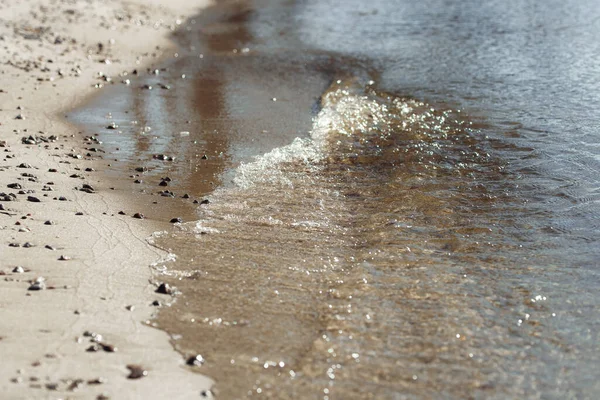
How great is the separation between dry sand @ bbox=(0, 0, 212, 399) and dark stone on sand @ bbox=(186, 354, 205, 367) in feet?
0.18

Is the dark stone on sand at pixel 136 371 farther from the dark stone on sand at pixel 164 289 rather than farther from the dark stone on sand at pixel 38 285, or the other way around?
the dark stone on sand at pixel 38 285

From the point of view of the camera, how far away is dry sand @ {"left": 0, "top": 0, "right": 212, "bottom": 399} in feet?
14.9

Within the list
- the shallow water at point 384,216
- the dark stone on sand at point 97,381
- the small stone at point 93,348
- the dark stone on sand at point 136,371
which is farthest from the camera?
the shallow water at point 384,216

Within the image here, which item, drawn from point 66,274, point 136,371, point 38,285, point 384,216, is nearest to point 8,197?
point 66,274

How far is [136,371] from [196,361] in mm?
421

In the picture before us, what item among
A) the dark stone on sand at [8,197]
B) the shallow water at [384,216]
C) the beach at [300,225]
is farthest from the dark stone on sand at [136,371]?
the dark stone on sand at [8,197]

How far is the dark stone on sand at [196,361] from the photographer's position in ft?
15.8

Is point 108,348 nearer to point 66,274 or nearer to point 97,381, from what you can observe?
point 97,381

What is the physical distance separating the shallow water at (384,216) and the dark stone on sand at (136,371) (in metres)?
0.41

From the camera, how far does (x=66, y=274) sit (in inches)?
229

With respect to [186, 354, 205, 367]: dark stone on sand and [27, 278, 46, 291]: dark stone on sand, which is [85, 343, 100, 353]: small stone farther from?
[27, 278, 46, 291]: dark stone on sand

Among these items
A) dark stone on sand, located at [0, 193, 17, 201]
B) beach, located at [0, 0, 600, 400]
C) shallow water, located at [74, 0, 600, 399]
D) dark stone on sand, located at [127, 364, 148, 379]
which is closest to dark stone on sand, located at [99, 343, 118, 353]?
beach, located at [0, 0, 600, 400]

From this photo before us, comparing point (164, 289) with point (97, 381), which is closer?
point (97, 381)

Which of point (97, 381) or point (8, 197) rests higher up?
point (8, 197)
